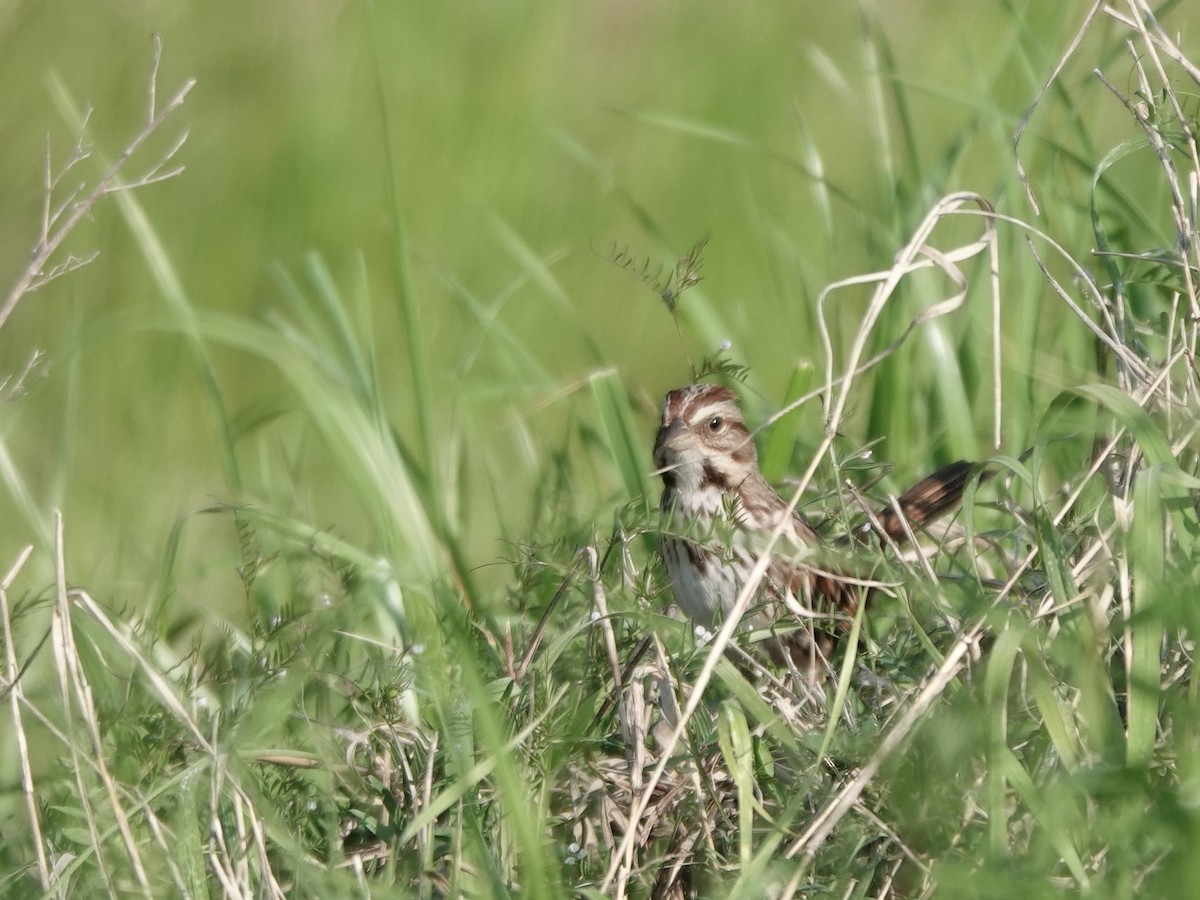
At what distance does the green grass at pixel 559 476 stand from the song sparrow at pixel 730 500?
97 mm

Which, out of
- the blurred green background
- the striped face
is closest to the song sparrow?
the striped face

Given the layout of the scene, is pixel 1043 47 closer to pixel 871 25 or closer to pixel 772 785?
pixel 871 25

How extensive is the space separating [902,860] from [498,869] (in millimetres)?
558

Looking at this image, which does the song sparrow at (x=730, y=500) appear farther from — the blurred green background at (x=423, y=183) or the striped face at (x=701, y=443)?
the blurred green background at (x=423, y=183)

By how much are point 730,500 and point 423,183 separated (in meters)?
3.52

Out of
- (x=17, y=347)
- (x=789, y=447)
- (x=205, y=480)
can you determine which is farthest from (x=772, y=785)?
(x=17, y=347)

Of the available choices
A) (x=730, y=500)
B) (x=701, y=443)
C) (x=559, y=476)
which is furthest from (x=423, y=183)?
(x=730, y=500)

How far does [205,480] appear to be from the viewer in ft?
18.4

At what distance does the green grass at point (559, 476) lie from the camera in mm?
2328

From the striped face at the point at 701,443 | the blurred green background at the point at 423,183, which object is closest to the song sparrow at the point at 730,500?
the striped face at the point at 701,443

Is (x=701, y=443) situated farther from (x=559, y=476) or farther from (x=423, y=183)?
(x=423, y=183)

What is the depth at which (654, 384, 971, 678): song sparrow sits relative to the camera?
360 centimetres

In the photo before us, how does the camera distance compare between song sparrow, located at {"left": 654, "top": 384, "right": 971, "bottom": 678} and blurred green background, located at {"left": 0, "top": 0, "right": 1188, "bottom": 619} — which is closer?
song sparrow, located at {"left": 654, "top": 384, "right": 971, "bottom": 678}

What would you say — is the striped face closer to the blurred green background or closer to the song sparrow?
A: the song sparrow
